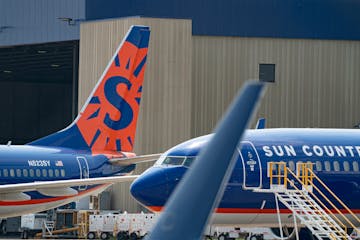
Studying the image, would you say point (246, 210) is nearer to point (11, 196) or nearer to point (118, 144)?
point (11, 196)

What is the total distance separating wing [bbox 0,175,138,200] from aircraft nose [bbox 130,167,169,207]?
593 centimetres

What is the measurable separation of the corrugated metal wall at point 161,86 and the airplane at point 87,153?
22.2 ft

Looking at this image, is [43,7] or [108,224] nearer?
[108,224]

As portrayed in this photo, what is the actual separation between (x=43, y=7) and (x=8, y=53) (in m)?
8.97

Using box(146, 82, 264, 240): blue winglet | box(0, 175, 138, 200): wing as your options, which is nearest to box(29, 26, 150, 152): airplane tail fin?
box(0, 175, 138, 200): wing

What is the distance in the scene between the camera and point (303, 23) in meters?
45.7

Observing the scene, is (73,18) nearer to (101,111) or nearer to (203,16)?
(203,16)

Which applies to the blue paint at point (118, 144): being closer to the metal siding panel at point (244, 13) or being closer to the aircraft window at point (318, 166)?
Answer: the metal siding panel at point (244, 13)

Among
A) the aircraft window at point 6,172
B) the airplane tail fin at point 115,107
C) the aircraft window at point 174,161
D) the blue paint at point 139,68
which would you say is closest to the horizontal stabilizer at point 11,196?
the aircraft window at point 6,172

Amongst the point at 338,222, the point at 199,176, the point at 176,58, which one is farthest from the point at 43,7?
the point at 199,176

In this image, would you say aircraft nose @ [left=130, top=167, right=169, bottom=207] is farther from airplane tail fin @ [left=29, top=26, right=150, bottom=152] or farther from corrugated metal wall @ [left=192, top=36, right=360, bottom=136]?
corrugated metal wall @ [left=192, top=36, right=360, bottom=136]

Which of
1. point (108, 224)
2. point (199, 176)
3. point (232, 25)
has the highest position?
point (232, 25)

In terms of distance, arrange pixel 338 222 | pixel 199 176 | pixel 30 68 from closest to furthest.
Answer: pixel 199 176 < pixel 338 222 < pixel 30 68

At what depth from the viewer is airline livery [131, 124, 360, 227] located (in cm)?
2428
